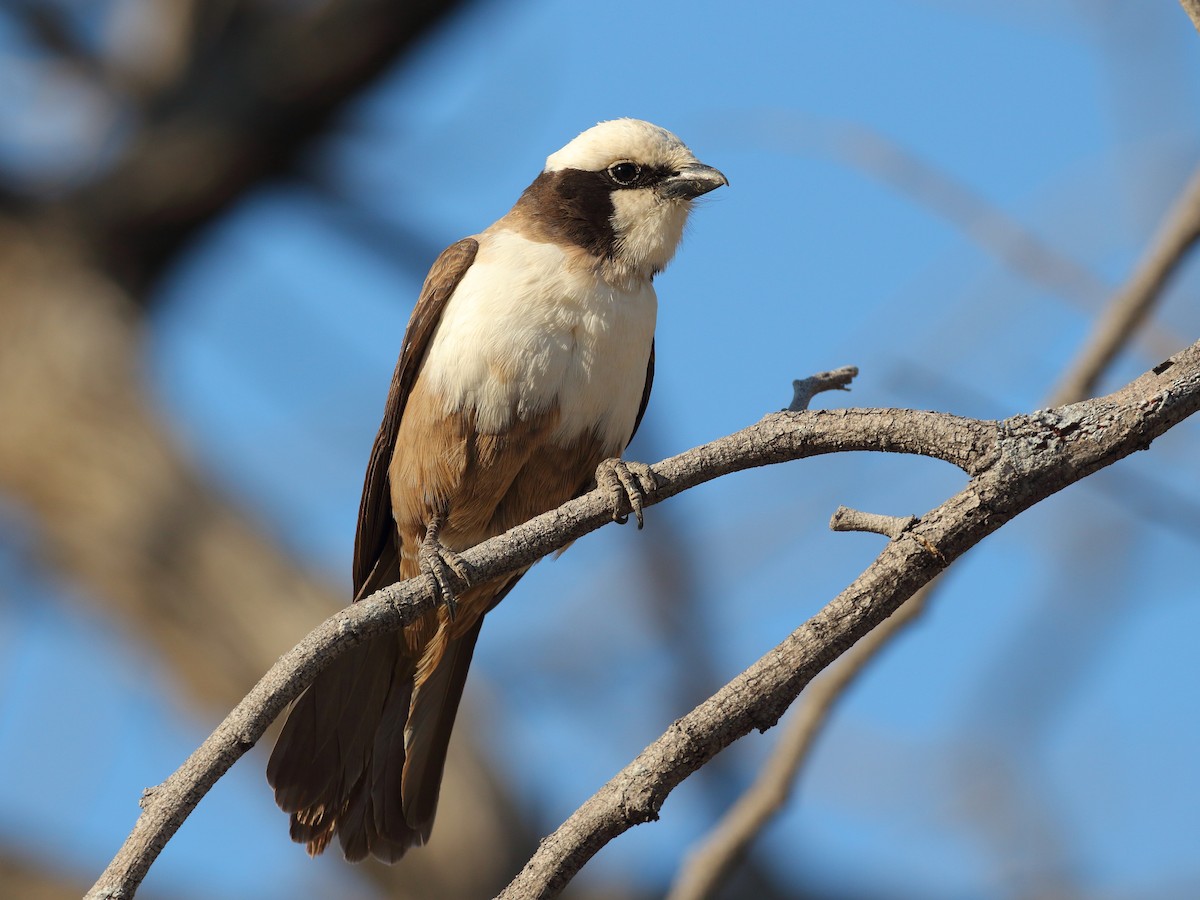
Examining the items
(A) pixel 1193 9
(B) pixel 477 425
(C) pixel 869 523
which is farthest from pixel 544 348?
(A) pixel 1193 9

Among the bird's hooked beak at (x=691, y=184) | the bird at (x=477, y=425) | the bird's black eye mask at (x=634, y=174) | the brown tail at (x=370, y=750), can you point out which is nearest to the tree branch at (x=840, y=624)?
the bird at (x=477, y=425)

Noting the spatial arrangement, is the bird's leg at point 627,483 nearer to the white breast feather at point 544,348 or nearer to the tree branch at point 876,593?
the white breast feather at point 544,348

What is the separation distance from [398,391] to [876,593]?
2.60 meters

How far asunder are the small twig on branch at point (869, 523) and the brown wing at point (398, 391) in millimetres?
2318

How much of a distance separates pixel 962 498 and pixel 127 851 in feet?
5.69

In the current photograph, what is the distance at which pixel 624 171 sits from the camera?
5.16 metres

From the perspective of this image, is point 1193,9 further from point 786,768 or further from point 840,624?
point 786,768

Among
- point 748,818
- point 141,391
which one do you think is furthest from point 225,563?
point 748,818

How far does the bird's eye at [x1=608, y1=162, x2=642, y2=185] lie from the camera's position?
515 cm

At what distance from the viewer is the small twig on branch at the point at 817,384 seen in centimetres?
349

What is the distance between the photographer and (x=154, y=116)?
360 inches

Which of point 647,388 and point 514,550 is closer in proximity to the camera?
point 514,550

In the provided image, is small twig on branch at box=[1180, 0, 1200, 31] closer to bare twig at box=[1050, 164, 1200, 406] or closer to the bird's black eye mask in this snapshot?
bare twig at box=[1050, 164, 1200, 406]

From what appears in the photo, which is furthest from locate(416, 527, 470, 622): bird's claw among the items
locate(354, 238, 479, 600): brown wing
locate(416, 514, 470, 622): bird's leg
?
locate(354, 238, 479, 600): brown wing
